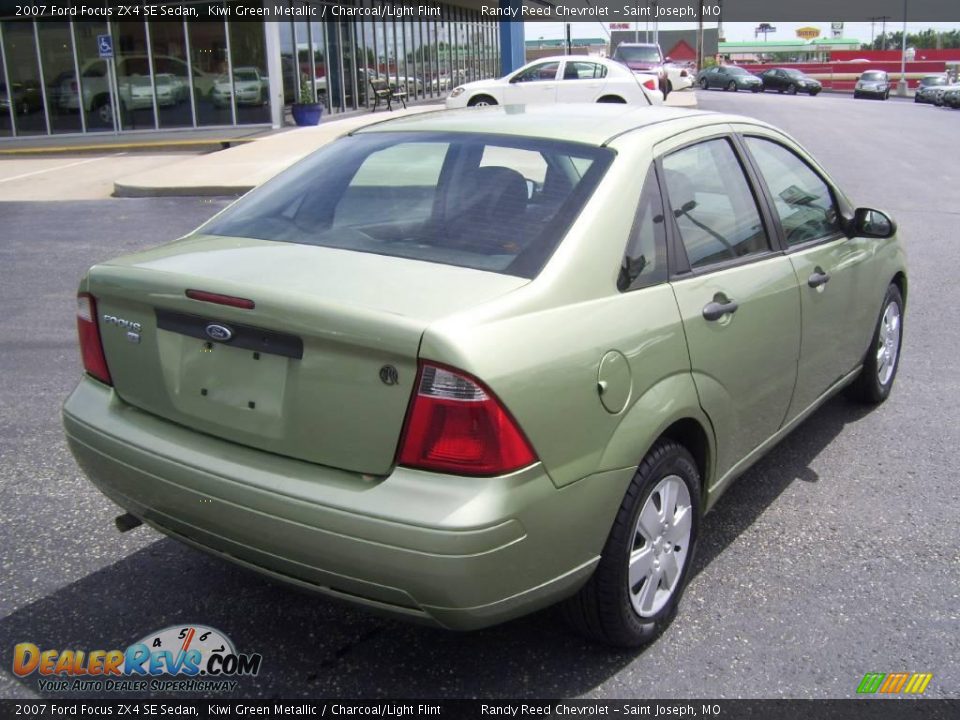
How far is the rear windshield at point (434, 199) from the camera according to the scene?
2.92 m

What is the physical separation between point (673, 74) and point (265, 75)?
1532 centimetres

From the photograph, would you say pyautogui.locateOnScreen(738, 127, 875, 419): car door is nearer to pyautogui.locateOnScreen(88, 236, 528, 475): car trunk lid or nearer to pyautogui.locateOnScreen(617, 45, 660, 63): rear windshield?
pyautogui.locateOnScreen(88, 236, 528, 475): car trunk lid

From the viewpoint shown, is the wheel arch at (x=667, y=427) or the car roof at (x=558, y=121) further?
the car roof at (x=558, y=121)

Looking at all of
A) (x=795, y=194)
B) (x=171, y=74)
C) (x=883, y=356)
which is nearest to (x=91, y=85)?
(x=171, y=74)

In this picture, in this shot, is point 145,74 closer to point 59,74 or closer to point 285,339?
point 59,74

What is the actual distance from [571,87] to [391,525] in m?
21.5

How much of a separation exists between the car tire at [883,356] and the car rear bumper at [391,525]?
2.72m

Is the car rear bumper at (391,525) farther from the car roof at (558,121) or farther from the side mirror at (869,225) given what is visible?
the side mirror at (869,225)

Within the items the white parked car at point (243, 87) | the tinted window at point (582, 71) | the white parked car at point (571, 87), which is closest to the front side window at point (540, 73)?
the white parked car at point (571, 87)

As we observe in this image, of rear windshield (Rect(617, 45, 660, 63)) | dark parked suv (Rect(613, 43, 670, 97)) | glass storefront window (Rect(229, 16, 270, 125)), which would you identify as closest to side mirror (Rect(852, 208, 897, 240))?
glass storefront window (Rect(229, 16, 270, 125))

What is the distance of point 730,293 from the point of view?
11.0 feet

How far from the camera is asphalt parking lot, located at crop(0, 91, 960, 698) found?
9.62 ft

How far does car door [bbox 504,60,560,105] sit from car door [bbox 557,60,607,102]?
216 millimetres

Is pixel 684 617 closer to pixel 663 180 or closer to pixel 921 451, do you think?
pixel 663 180
